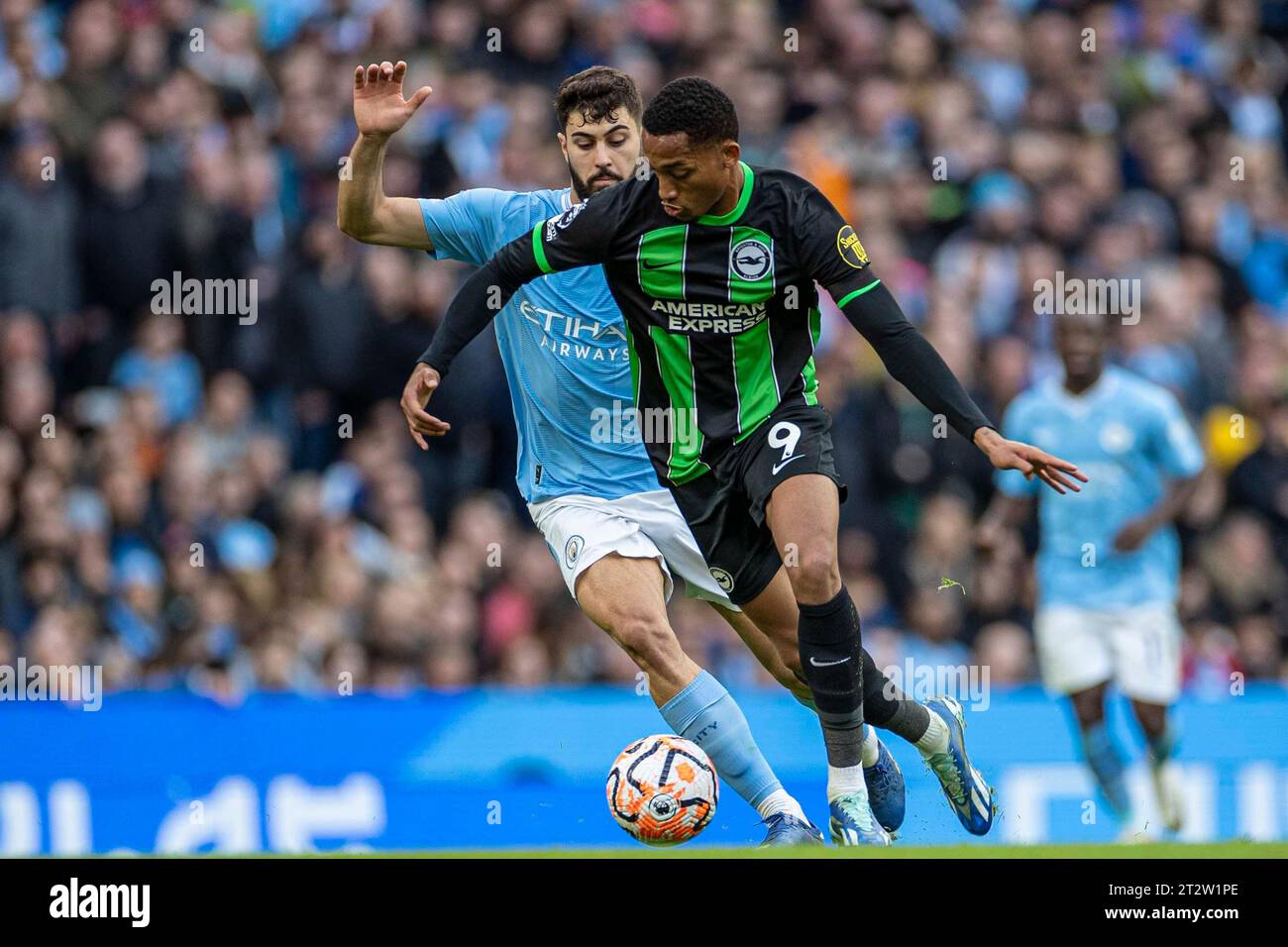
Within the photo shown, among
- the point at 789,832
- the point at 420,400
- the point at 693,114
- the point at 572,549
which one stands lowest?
the point at 789,832

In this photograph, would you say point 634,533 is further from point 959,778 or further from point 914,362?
point 959,778

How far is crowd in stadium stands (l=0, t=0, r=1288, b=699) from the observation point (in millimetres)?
11461

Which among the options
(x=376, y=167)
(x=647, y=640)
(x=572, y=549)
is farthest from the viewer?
(x=376, y=167)

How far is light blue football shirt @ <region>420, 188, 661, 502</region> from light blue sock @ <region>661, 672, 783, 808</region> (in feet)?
2.84

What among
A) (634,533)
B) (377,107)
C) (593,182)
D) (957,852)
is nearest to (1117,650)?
(634,533)

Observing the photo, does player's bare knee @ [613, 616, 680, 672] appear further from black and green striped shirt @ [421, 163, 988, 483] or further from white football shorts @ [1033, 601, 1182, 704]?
white football shorts @ [1033, 601, 1182, 704]

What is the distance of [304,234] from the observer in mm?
12703

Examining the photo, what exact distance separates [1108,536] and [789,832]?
449 centimetres

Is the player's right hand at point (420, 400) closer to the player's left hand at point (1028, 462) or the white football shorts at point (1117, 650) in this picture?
the player's left hand at point (1028, 462)

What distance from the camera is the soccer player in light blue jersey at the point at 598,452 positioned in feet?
23.5

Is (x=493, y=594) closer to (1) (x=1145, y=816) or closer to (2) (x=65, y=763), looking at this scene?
(2) (x=65, y=763)

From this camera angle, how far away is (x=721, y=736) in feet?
23.4
